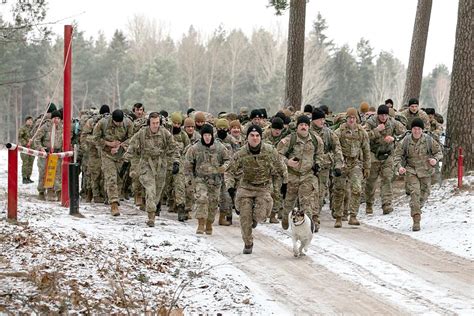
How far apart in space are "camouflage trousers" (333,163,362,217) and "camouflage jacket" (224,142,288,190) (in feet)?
10.8

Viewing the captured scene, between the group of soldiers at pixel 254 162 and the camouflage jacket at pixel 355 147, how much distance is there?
2cm

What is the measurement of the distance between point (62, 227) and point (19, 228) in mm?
967

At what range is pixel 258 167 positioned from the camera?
10.9m

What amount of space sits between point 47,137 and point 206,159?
19.3 feet

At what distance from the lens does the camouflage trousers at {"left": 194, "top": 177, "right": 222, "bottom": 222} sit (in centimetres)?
1252

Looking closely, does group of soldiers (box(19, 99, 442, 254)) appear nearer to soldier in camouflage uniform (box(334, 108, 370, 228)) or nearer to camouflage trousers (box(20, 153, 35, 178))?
soldier in camouflage uniform (box(334, 108, 370, 228))

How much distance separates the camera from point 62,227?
10.6 m

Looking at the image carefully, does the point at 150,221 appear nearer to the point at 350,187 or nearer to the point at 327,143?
the point at 327,143

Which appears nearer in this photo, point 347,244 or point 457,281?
point 457,281

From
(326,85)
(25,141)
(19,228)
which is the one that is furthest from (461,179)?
(326,85)

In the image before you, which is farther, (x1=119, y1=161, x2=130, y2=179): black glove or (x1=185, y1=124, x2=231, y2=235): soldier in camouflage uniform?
(x1=119, y1=161, x2=130, y2=179): black glove

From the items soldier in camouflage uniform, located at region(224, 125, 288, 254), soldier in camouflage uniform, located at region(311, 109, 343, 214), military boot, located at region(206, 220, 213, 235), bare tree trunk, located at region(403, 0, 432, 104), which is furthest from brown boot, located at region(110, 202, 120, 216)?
bare tree trunk, located at region(403, 0, 432, 104)

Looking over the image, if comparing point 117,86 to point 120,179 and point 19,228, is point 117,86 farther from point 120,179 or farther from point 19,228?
point 19,228

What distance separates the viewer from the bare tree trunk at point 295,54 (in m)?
21.5
